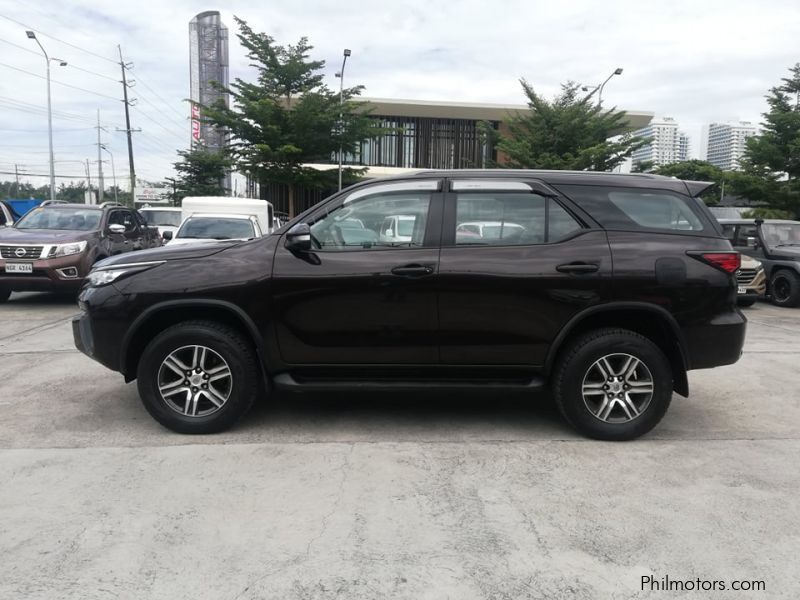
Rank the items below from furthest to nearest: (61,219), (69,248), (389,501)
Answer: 1. (61,219)
2. (69,248)
3. (389,501)

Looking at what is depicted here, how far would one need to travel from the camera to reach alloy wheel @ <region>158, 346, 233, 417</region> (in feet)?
13.5

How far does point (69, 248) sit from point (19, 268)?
77 centimetres

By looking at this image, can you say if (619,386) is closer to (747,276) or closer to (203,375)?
(203,375)

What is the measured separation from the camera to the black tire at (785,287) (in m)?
11.5

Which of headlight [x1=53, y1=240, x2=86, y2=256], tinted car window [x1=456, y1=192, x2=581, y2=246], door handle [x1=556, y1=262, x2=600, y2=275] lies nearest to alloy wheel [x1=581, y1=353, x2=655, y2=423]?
door handle [x1=556, y1=262, x2=600, y2=275]

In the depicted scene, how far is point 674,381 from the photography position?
4273 mm

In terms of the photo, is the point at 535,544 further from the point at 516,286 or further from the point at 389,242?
the point at 389,242

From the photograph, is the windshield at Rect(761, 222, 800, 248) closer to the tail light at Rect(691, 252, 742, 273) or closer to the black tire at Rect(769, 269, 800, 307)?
the black tire at Rect(769, 269, 800, 307)

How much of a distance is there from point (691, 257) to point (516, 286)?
119cm

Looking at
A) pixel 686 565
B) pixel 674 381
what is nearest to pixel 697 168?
pixel 674 381

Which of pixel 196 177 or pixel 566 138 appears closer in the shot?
pixel 566 138

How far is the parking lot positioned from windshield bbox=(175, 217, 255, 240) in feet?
18.9

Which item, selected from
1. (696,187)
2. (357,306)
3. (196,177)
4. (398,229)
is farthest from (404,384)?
(196,177)

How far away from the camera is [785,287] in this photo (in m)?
11.8
